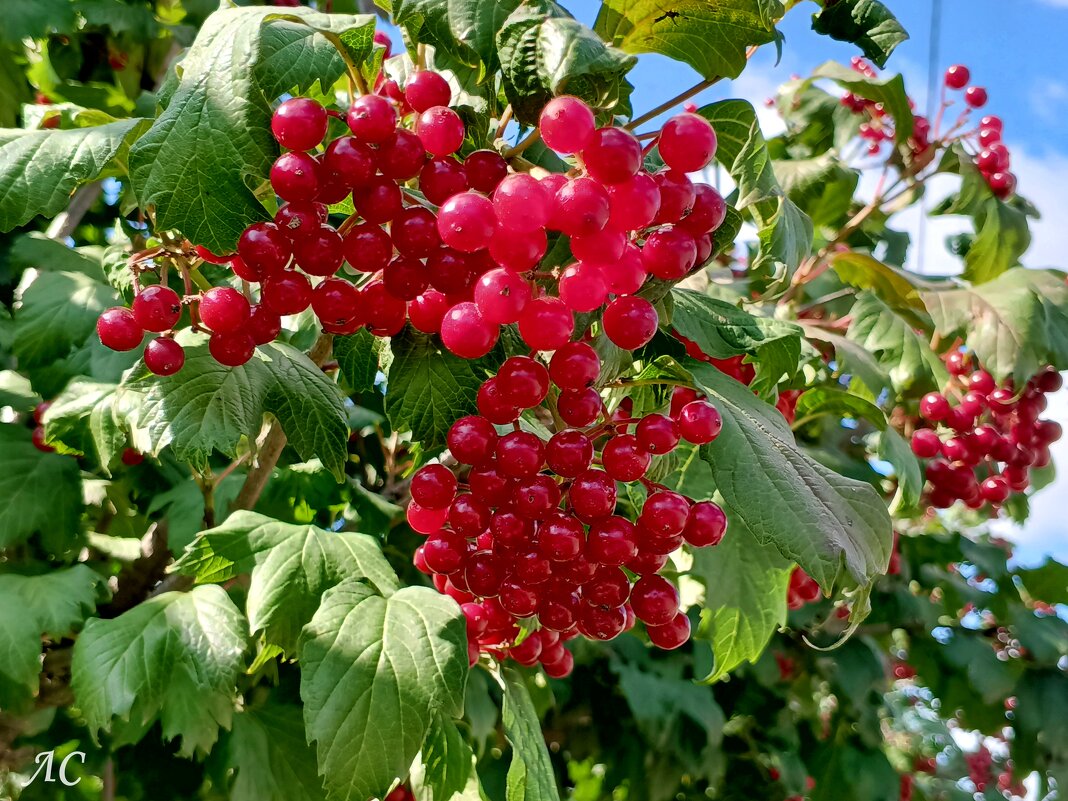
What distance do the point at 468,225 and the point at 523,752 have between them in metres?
0.66

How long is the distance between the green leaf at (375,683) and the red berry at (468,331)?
0.35 meters

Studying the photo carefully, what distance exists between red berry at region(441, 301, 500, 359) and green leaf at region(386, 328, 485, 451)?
6.0 inches

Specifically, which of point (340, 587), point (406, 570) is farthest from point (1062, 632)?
point (340, 587)

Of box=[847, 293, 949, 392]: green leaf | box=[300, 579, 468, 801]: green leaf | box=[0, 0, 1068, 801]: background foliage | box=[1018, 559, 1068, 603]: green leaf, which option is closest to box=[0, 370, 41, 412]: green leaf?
box=[0, 0, 1068, 801]: background foliage

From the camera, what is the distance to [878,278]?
6.24ft

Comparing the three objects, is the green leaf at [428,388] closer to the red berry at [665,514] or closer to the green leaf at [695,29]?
the red berry at [665,514]

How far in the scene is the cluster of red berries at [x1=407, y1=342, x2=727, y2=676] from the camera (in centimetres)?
85

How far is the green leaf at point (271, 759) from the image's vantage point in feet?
4.89

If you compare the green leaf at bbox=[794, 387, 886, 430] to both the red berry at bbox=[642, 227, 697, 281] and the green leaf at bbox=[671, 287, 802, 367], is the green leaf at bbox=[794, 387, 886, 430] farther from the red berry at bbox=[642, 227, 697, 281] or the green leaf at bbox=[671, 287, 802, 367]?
the red berry at bbox=[642, 227, 697, 281]

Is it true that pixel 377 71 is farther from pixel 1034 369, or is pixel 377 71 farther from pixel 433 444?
pixel 1034 369

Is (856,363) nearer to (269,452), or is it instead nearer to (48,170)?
(269,452)

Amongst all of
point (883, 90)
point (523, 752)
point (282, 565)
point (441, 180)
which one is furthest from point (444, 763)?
point (883, 90)

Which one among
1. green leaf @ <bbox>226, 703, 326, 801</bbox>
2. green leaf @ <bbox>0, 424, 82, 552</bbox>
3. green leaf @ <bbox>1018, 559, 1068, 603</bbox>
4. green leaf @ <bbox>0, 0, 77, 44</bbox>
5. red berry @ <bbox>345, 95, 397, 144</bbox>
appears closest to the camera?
red berry @ <bbox>345, 95, 397, 144</bbox>

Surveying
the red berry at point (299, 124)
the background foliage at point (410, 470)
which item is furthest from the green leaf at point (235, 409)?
the red berry at point (299, 124)
